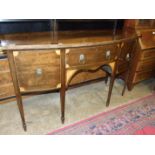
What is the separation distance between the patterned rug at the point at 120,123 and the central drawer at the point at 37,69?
563 millimetres

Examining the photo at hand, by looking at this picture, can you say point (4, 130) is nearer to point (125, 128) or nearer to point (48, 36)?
point (48, 36)

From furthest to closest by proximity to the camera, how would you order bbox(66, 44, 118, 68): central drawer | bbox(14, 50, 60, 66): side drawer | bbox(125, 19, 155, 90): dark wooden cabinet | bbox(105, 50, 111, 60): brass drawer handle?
bbox(125, 19, 155, 90): dark wooden cabinet < bbox(105, 50, 111, 60): brass drawer handle < bbox(66, 44, 118, 68): central drawer < bbox(14, 50, 60, 66): side drawer

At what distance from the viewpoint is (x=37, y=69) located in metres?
1.20

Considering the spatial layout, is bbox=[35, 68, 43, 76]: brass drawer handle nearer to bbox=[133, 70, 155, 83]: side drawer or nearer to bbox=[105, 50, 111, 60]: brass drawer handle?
bbox=[105, 50, 111, 60]: brass drawer handle

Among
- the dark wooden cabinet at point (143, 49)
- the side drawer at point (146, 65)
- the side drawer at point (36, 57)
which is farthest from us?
the side drawer at point (146, 65)

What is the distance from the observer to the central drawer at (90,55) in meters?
1.26

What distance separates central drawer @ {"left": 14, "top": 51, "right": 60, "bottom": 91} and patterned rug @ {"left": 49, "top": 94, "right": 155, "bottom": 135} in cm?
56

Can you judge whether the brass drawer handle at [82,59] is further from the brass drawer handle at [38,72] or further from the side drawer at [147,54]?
the side drawer at [147,54]

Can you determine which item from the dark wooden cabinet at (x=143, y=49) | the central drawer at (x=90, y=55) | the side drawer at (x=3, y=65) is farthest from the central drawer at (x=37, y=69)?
the dark wooden cabinet at (x=143, y=49)

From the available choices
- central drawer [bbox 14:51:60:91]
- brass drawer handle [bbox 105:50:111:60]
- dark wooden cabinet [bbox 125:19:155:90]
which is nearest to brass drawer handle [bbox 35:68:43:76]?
central drawer [bbox 14:51:60:91]

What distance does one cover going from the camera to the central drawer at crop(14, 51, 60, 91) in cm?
113
